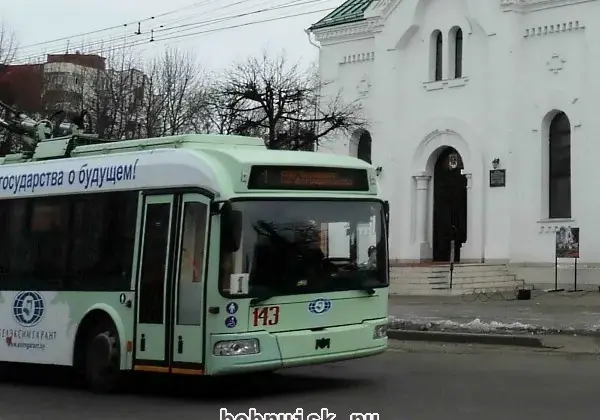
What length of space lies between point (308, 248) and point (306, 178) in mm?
850

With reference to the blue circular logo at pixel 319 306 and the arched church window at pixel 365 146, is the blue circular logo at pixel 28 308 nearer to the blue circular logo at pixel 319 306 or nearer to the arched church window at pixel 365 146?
the blue circular logo at pixel 319 306

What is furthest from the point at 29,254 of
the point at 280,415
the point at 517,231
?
the point at 517,231

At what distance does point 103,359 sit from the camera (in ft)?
38.3

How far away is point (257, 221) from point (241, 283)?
0.74 meters

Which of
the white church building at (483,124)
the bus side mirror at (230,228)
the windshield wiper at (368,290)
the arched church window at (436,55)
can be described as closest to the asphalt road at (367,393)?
the windshield wiper at (368,290)

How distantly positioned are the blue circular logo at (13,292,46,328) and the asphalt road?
0.93m

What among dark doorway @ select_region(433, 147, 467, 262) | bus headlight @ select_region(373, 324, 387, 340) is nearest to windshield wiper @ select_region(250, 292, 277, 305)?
bus headlight @ select_region(373, 324, 387, 340)

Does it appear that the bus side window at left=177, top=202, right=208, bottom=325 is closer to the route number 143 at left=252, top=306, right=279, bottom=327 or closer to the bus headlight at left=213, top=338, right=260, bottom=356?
the bus headlight at left=213, top=338, right=260, bottom=356

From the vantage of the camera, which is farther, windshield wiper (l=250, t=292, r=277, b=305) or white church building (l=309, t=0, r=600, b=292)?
white church building (l=309, t=0, r=600, b=292)

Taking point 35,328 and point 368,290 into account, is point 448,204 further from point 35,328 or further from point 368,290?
point 35,328

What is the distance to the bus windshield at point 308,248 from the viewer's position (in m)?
10.6

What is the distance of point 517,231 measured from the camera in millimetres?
31656

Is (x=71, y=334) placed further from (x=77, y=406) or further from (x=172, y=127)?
(x=172, y=127)

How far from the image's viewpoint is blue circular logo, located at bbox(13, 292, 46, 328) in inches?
502
